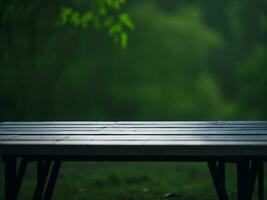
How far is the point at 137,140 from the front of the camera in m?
3.69

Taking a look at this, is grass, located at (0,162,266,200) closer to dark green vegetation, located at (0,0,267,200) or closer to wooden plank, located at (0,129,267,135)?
wooden plank, located at (0,129,267,135)

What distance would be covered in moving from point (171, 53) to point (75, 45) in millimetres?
2112

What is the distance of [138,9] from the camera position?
574 inches

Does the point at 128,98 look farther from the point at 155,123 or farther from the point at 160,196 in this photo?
the point at 155,123

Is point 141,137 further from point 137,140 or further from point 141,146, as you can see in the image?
point 141,146

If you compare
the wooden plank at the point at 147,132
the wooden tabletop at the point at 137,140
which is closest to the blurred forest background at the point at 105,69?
the wooden tabletop at the point at 137,140

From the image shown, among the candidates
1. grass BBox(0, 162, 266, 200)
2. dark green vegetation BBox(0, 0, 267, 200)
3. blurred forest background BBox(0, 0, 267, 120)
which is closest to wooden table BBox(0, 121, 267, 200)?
grass BBox(0, 162, 266, 200)

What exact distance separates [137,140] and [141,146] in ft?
0.69

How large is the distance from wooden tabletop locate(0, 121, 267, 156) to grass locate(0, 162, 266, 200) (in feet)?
6.59

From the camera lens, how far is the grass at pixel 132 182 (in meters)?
6.66

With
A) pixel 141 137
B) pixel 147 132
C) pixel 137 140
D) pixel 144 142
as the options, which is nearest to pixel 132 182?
pixel 147 132

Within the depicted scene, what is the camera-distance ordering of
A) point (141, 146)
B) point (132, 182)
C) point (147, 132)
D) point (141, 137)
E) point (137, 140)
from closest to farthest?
point (141, 146), point (137, 140), point (141, 137), point (147, 132), point (132, 182)

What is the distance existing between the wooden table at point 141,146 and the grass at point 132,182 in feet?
6.87

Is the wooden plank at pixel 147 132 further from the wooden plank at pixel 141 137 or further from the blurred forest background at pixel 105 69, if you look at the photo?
the blurred forest background at pixel 105 69
